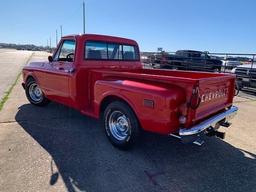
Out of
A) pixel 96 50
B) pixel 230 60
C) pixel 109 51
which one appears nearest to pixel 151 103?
pixel 96 50

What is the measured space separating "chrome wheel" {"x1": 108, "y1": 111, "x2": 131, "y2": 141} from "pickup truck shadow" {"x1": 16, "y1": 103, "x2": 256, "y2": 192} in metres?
0.25

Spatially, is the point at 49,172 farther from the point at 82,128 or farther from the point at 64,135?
the point at 82,128

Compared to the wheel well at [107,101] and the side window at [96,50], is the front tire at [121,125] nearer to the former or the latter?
the wheel well at [107,101]

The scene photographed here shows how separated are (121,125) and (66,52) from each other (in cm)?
227

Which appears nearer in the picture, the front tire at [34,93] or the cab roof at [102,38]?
the cab roof at [102,38]

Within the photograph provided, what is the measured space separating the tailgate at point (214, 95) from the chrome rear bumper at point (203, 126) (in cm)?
10

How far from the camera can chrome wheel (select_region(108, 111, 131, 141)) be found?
153 inches

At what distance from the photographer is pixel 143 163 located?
355 centimetres

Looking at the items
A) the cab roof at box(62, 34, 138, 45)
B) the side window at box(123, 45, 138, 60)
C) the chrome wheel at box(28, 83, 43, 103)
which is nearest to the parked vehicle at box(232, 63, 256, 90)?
the side window at box(123, 45, 138, 60)

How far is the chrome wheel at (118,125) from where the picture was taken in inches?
153

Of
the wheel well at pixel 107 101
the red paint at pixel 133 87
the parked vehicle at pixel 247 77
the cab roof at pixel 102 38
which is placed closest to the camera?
the red paint at pixel 133 87

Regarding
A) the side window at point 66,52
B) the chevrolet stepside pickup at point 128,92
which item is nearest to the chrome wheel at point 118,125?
the chevrolet stepside pickup at point 128,92

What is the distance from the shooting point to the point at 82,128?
16.3 ft

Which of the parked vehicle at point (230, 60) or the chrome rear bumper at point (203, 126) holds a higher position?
the parked vehicle at point (230, 60)
